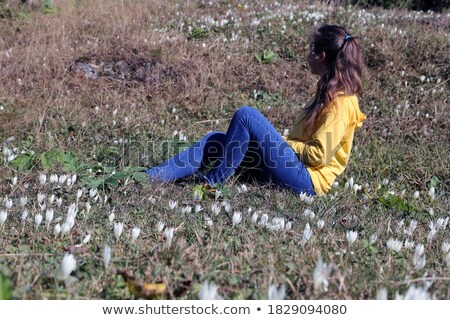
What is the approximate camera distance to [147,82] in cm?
808

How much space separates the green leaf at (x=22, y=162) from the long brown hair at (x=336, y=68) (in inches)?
85.2

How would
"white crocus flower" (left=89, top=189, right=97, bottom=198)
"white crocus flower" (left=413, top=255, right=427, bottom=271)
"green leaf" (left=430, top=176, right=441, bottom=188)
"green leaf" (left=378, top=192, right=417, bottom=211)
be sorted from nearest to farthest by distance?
1. "white crocus flower" (left=413, top=255, right=427, bottom=271)
2. "white crocus flower" (left=89, top=189, right=97, bottom=198)
3. "green leaf" (left=378, top=192, right=417, bottom=211)
4. "green leaf" (left=430, top=176, right=441, bottom=188)

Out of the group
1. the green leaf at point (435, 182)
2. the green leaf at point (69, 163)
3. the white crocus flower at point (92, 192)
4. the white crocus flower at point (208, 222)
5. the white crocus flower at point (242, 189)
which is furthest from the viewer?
the green leaf at point (435, 182)

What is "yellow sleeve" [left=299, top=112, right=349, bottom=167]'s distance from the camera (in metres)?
4.29

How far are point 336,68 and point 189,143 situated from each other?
2.01 m

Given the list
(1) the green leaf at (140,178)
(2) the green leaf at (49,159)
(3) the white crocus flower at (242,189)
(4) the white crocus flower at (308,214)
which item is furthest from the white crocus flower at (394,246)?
(2) the green leaf at (49,159)

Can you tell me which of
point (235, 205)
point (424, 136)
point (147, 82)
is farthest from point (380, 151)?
point (147, 82)

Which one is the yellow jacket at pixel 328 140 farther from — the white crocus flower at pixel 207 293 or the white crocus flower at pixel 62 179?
the white crocus flower at pixel 207 293

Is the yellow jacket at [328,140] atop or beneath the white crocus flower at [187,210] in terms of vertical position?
atop

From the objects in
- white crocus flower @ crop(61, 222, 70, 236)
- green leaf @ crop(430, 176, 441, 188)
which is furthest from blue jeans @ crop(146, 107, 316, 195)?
white crocus flower @ crop(61, 222, 70, 236)

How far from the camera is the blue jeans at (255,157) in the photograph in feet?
14.8

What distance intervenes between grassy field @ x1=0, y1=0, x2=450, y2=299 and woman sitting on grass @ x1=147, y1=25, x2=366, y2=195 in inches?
7.5

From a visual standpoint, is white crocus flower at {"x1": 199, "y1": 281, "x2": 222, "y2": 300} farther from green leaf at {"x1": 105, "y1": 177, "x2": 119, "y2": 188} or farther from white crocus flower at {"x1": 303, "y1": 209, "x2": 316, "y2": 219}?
green leaf at {"x1": 105, "y1": 177, "x2": 119, "y2": 188}

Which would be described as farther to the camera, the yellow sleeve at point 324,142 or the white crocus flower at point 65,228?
the yellow sleeve at point 324,142
